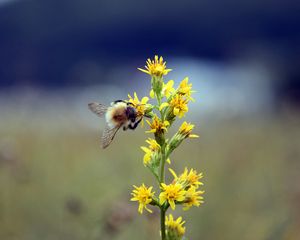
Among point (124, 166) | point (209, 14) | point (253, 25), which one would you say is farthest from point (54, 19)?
point (124, 166)

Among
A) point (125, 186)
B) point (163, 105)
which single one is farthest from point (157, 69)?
point (125, 186)

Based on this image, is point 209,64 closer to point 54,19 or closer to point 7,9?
point 54,19

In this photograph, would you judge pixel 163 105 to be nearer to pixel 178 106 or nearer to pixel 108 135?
pixel 178 106

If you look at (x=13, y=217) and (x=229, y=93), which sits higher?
(x=229, y=93)

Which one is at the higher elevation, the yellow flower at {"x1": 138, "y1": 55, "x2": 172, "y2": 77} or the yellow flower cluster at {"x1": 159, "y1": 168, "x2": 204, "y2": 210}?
the yellow flower at {"x1": 138, "y1": 55, "x2": 172, "y2": 77}

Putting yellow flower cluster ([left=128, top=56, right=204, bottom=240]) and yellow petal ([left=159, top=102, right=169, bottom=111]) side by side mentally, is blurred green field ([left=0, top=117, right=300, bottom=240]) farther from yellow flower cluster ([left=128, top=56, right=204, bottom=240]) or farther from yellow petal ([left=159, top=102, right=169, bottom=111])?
yellow petal ([left=159, top=102, right=169, bottom=111])

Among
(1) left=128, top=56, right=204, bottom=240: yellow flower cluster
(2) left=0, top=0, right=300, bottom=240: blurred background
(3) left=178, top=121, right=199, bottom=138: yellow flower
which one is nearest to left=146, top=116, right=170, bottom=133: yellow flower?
(1) left=128, top=56, right=204, bottom=240: yellow flower cluster
